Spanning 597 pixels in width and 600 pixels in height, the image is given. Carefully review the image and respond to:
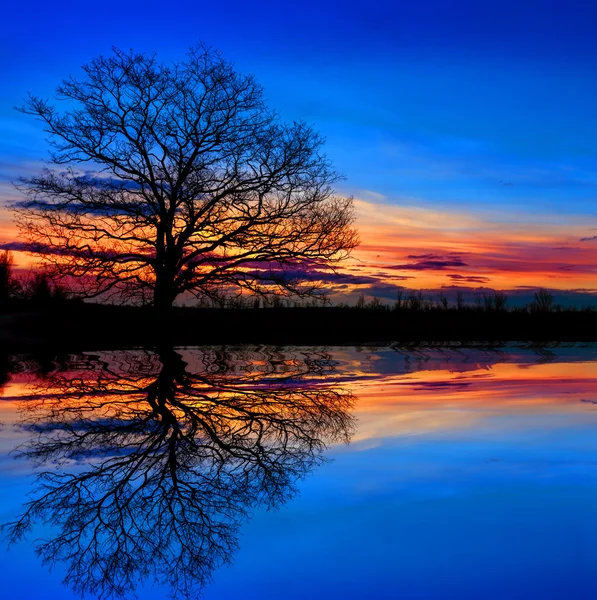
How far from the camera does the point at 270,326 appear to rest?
75.6 feet

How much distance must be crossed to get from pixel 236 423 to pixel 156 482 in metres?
2.17

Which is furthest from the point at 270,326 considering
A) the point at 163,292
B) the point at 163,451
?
the point at 163,451

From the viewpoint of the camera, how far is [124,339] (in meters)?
19.0

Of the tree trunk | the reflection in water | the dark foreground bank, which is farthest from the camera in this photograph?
the tree trunk

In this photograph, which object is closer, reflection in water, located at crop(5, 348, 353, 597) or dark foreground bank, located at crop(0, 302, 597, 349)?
reflection in water, located at crop(5, 348, 353, 597)

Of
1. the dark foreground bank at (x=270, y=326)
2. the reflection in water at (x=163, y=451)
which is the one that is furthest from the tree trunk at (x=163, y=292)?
the reflection in water at (x=163, y=451)

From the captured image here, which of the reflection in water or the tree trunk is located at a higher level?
the tree trunk

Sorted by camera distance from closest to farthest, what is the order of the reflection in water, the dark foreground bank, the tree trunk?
the reflection in water
the dark foreground bank
the tree trunk

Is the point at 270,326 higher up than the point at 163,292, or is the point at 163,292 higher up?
the point at 163,292

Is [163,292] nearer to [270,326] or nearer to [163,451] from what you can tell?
[270,326]

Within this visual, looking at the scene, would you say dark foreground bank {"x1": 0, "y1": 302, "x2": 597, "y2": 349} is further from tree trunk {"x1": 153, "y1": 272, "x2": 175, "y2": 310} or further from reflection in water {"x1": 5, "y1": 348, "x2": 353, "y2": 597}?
reflection in water {"x1": 5, "y1": 348, "x2": 353, "y2": 597}

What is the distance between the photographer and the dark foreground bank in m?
19.3

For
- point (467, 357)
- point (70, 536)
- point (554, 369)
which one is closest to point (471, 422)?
point (70, 536)

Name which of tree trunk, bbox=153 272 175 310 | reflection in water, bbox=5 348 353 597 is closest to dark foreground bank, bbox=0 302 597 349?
tree trunk, bbox=153 272 175 310
